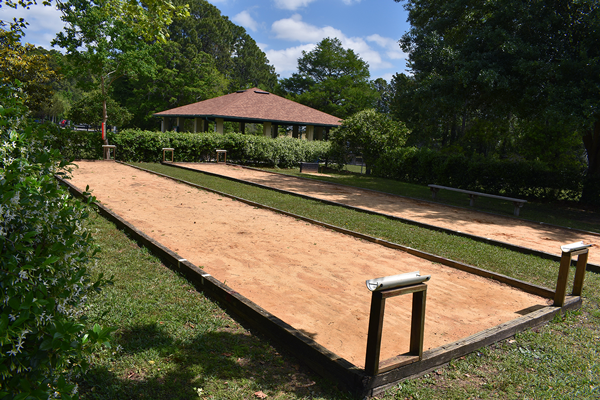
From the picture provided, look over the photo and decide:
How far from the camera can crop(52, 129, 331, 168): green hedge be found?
2250cm

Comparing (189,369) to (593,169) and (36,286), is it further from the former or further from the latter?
(593,169)

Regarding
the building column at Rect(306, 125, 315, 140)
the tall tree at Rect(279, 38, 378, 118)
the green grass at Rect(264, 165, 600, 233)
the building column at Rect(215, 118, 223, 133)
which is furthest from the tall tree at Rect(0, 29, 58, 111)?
the tall tree at Rect(279, 38, 378, 118)

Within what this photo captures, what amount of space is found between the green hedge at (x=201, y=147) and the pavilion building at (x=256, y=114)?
6339 millimetres

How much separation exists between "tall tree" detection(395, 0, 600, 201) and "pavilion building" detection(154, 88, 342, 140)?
1680cm

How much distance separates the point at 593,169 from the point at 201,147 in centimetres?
1940

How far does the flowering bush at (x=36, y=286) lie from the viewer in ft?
5.59

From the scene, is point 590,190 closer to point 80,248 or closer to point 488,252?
A: point 488,252

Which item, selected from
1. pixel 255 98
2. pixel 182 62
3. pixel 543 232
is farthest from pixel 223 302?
pixel 182 62

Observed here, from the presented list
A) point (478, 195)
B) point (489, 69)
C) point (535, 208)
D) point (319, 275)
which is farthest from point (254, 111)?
point (319, 275)

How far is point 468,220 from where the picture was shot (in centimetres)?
1130

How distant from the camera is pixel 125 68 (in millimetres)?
26422

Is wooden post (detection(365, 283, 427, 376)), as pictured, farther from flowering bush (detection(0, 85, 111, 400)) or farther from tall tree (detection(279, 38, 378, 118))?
tall tree (detection(279, 38, 378, 118))

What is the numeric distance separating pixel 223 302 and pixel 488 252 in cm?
546

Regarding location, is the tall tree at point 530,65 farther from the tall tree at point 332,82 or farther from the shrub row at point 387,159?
the tall tree at point 332,82
